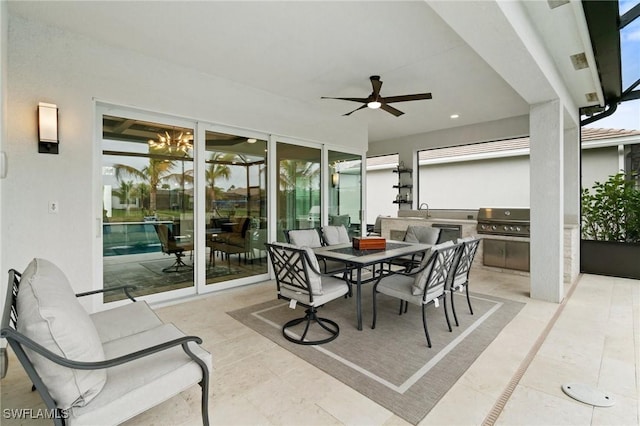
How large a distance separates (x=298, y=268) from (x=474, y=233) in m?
4.37

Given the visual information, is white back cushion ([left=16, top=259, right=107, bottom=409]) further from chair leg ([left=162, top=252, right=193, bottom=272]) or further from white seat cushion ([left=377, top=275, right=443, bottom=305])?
chair leg ([left=162, top=252, right=193, bottom=272])

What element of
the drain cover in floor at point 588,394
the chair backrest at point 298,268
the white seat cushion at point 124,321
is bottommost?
the drain cover in floor at point 588,394

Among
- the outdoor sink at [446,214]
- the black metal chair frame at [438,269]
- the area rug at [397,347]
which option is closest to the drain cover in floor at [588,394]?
the area rug at [397,347]

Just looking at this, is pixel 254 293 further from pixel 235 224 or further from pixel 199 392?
pixel 199 392

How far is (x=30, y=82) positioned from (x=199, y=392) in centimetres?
314

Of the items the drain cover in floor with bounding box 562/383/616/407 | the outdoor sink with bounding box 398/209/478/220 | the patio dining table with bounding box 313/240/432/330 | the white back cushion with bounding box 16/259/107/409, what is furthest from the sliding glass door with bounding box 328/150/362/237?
the white back cushion with bounding box 16/259/107/409

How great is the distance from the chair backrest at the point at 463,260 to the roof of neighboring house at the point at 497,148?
4056 mm

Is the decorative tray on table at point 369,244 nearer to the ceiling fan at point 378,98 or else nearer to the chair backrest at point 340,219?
the ceiling fan at point 378,98

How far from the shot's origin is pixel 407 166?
745cm

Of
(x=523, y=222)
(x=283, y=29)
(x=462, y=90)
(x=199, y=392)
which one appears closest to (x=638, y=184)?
(x=523, y=222)

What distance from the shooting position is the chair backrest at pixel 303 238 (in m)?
3.83

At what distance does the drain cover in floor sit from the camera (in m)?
1.86

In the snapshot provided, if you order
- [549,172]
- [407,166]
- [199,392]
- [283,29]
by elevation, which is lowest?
[199,392]

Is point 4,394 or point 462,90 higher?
point 462,90
